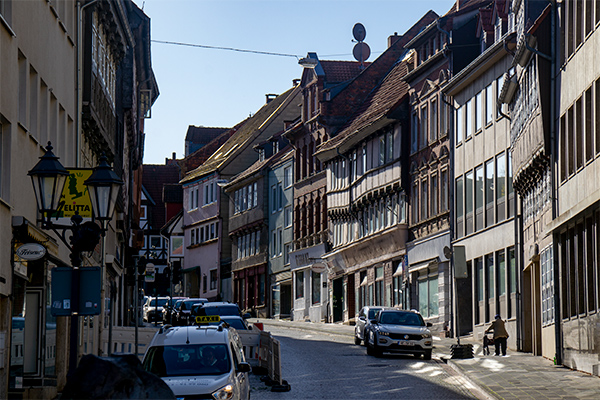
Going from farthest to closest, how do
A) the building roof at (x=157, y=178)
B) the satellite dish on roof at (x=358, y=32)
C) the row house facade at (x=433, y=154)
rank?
the building roof at (x=157, y=178) → the satellite dish on roof at (x=358, y=32) → the row house facade at (x=433, y=154)

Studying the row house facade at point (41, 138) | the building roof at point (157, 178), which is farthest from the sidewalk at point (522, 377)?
the building roof at point (157, 178)

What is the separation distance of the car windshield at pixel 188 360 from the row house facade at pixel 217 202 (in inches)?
2418

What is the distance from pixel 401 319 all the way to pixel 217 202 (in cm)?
5309

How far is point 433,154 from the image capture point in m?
46.0

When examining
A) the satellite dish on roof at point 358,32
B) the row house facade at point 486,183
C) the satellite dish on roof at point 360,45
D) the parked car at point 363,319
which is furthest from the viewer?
the satellite dish on roof at point 358,32

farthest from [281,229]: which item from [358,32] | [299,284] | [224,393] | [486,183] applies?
[224,393]

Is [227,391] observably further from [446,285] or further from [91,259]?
[446,285]

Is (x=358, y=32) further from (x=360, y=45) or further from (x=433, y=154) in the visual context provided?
(x=433, y=154)

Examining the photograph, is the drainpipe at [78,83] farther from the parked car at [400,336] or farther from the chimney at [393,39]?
the chimney at [393,39]

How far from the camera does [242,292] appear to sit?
7862 cm

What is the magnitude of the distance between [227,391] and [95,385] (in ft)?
24.4

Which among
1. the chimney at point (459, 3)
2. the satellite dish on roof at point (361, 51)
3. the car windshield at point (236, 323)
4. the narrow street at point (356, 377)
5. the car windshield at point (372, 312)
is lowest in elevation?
the narrow street at point (356, 377)

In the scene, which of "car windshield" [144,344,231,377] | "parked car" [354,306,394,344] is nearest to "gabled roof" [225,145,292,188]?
"parked car" [354,306,394,344]

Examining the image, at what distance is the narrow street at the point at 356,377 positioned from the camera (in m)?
21.2
